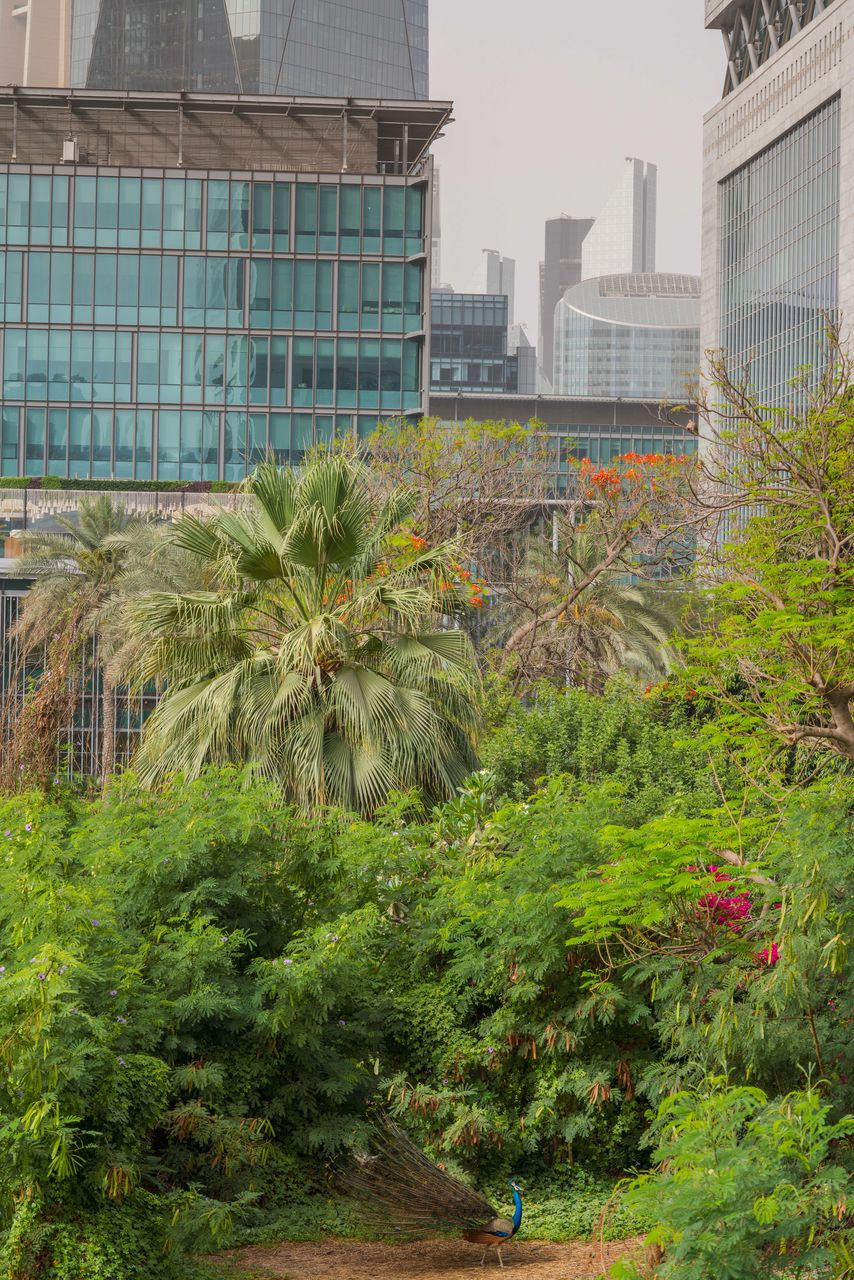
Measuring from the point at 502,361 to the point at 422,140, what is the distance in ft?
427

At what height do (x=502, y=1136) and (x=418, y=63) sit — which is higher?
(x=418, y=63)

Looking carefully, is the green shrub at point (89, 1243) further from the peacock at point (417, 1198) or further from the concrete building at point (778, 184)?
the concrete building at point (778, 184)

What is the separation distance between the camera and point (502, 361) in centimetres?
19825

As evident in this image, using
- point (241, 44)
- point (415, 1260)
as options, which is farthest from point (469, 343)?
point (415, 1260)

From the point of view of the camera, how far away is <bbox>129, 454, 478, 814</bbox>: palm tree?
1298cm

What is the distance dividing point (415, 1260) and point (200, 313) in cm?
6034

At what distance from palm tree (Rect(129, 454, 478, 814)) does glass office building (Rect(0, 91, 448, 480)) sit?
51.7 metres

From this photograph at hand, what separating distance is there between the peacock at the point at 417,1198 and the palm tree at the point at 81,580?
20.3 meters

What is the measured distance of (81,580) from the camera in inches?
1315

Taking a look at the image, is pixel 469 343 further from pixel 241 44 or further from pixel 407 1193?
pixel 407 1193

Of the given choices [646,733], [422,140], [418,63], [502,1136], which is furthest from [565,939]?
[418,63]

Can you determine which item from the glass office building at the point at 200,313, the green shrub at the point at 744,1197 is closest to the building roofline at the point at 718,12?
the glass office building at the point at 200,313

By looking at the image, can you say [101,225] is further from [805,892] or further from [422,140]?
[805,892]

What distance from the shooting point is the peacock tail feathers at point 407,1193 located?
30.0 ft
